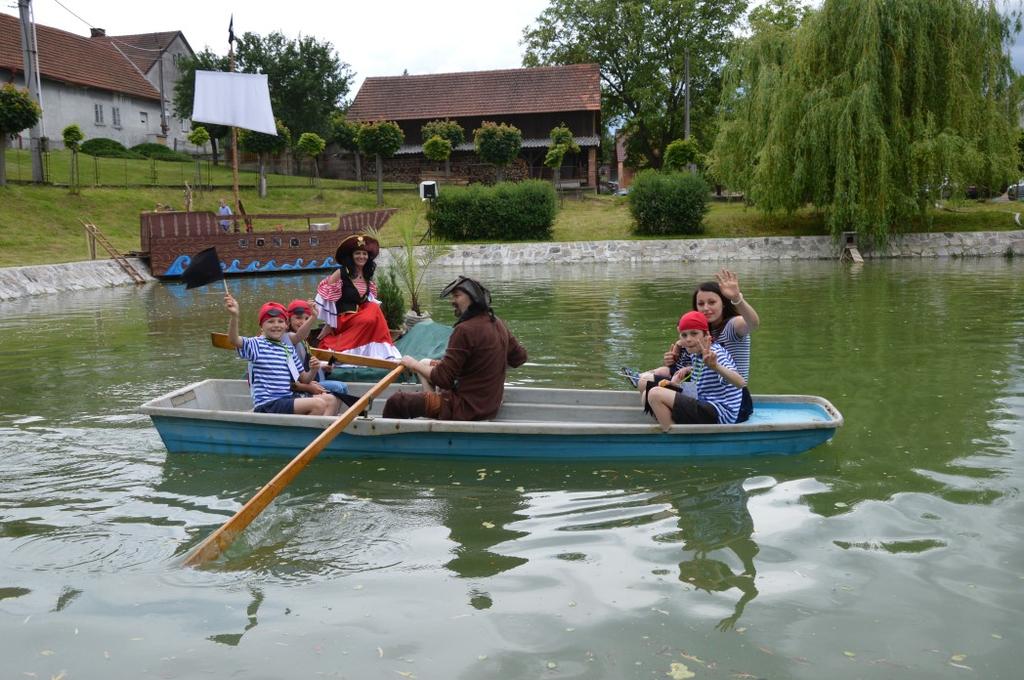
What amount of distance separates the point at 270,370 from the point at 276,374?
2.4 inches

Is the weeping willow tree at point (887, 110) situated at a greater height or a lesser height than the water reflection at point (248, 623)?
greater

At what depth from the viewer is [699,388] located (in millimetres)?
7277

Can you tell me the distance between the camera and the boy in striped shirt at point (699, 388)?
22.5 feet

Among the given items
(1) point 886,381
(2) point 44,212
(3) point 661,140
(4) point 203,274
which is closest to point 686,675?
(4) point 203,274

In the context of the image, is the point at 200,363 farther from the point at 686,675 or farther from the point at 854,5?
the point at 854,5

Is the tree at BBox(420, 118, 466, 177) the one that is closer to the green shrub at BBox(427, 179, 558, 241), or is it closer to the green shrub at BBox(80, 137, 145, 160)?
the green shrub at BBox(427, 179, 558, 241)

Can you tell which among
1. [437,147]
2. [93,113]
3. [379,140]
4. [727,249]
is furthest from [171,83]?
[727,249]

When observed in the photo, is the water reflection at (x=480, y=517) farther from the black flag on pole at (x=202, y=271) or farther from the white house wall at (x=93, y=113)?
the white house wall at (x=93, y=113)

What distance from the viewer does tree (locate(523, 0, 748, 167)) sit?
51.3 meters

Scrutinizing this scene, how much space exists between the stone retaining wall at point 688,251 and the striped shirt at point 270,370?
18983 mm

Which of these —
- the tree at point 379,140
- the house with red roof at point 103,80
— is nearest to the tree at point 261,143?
the tree at point 379,140

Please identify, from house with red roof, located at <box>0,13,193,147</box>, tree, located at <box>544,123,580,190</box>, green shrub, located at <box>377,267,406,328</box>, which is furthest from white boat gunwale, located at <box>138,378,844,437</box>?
house with red roof, located at <box>0,13,193,147</box>

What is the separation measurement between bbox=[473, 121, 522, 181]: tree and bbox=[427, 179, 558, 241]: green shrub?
24.7 feet

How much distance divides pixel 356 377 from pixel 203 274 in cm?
281
